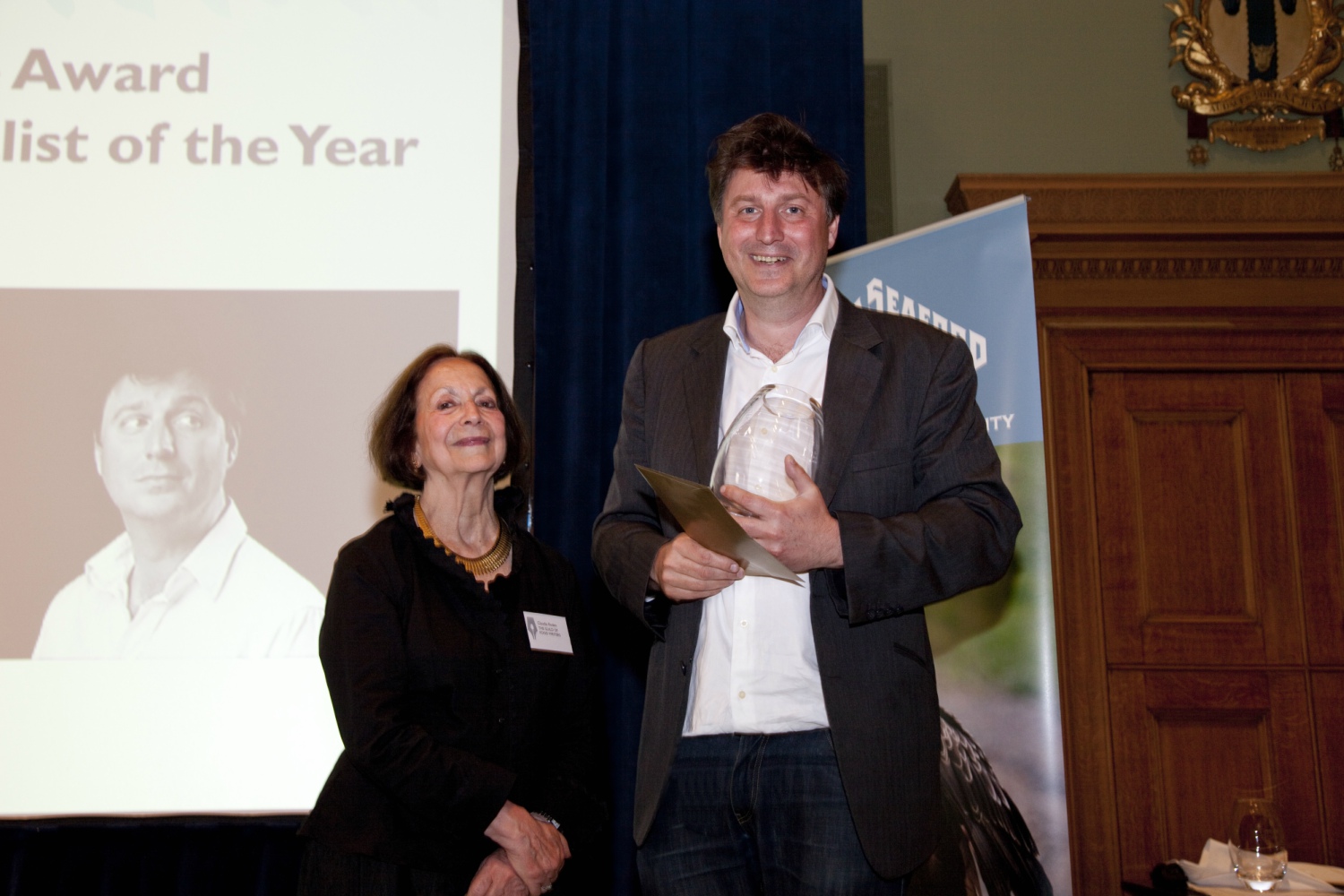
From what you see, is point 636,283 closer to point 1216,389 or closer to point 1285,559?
point 1216,389

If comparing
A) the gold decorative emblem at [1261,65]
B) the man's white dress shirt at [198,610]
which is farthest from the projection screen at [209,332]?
the gold decorative emblem at [1261,65]

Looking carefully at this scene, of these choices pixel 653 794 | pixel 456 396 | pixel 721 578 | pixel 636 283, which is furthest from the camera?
pixel 636 283

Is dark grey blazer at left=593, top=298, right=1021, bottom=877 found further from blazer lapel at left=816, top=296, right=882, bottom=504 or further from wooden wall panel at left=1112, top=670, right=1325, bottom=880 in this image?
wooden wall panel at left=1112, top=670, right=1325, bottom=880

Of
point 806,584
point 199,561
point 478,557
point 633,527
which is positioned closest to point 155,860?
point 199,561

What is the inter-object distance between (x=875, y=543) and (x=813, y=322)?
17.3 inches

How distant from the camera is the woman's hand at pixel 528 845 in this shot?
2078 mm

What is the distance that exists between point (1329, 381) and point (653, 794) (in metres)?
3.57

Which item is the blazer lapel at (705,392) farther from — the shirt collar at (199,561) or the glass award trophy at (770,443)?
the shirt collar at (199,561)

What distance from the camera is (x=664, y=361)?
1.82 m

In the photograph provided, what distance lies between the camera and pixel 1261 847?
2418 mm

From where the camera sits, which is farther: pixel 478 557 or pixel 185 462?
pixel 185 462

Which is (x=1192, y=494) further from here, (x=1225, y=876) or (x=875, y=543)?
(x=875, y=543)

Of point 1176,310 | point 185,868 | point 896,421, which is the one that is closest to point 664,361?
point 896,421

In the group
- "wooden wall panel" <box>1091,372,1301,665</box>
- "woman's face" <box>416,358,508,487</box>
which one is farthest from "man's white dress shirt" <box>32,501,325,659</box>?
"wooden wall panel" <box>1091,372,1301,665</box>
